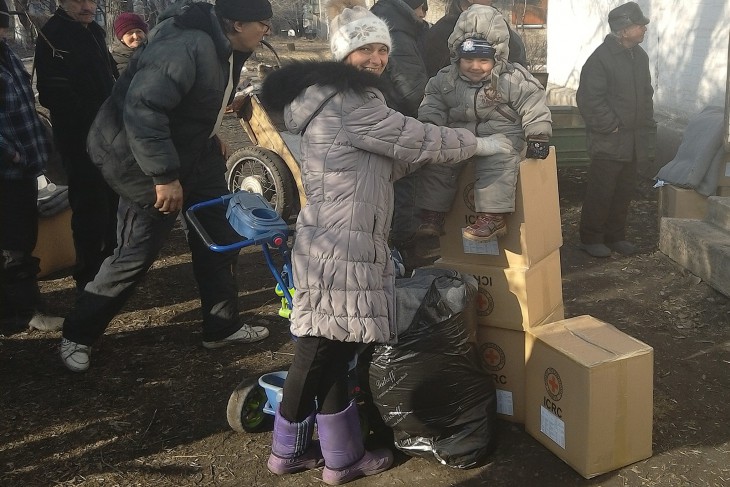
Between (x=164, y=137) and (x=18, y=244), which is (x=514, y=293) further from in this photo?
(x=18, y=244)

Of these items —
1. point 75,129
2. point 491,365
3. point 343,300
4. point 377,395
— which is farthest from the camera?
point 75,129

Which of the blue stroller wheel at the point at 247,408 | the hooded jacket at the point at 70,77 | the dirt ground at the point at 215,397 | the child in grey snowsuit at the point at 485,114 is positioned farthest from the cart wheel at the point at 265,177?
the blue stroller wheel at the point at 247,408

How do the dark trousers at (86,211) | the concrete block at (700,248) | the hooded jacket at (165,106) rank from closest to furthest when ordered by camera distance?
the hooded jacket at (165,106) < the dark trousers at (86,211) < the concrete block at (700,248)

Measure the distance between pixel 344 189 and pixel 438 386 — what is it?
3.08 feet

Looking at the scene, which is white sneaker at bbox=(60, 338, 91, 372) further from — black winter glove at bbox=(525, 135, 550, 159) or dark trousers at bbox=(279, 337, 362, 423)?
black winter glove at bbox=(525, 135, 550, 159)

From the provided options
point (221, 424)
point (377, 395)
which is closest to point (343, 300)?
point (377, 395)

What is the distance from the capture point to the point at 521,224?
333cm

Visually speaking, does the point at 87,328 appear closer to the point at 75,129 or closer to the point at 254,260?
the point at 75,129

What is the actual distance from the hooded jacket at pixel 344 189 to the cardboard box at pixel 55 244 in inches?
136

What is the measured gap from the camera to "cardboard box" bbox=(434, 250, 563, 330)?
11.1 ft

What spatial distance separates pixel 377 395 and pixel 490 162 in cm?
111

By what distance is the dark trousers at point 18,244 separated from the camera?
4.59 m

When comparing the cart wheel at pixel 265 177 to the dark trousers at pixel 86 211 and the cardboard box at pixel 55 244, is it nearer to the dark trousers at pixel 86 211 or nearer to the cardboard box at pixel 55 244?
the cardboard box at pixel 55 244

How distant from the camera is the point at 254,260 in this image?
20.1 feet
